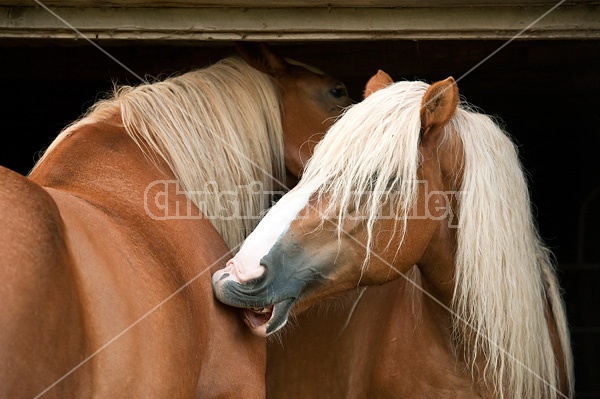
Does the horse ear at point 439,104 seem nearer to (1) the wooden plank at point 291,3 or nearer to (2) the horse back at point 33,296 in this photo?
(1) the wooden plank at point 291,3

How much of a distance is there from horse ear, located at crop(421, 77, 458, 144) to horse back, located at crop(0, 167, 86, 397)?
112cm

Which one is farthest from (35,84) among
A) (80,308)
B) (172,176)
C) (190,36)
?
(80,308)

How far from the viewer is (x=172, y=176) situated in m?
2.65

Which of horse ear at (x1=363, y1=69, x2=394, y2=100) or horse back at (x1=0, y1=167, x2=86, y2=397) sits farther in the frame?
horse ear at (x1=363, y1=69, x2=394, y2=100)

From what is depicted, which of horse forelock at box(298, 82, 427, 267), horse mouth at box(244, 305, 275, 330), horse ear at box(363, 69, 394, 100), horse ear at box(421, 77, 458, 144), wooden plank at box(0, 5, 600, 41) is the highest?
wooden plank at box(0, 5, 600, 41)

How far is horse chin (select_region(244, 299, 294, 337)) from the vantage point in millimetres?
2282

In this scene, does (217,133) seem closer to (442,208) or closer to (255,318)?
(255,318)

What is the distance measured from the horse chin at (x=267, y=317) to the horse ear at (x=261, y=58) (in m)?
1.10

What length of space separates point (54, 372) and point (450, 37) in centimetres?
198

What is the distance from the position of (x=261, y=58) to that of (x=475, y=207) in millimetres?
1110

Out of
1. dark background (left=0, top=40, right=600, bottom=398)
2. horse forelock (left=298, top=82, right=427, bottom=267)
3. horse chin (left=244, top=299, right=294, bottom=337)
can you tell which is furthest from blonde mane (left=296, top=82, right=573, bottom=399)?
dark background (left=0, top=40, right=600, bottom=398)

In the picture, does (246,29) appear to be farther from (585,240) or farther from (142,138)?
(585,240)

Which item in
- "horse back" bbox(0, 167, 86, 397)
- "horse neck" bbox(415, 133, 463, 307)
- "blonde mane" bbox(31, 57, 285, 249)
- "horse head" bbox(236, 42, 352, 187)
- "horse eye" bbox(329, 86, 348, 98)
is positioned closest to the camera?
"horse back" bbox(0, 167, 86, 397)

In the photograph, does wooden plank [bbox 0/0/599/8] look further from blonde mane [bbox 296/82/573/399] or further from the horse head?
blonde mane [bbox 296/82/573/399]
